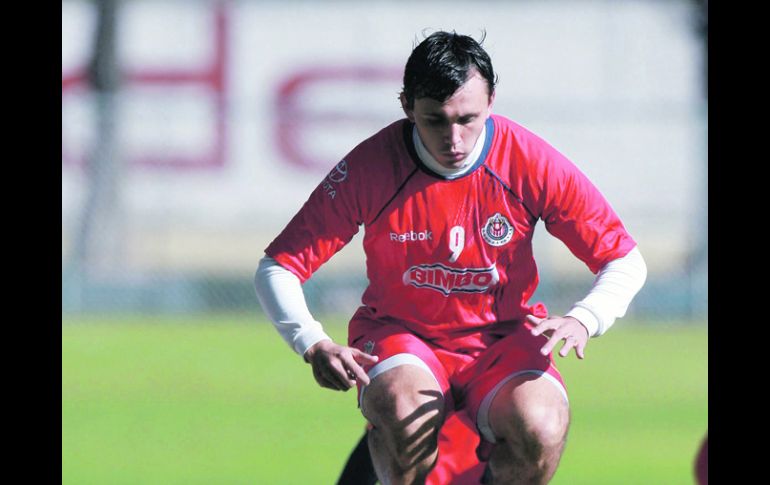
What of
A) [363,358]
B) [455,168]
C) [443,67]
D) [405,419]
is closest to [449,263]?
[455,168]

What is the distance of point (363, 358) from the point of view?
4.89m

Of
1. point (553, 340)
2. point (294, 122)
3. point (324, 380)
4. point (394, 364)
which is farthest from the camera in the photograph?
point (294, 122)

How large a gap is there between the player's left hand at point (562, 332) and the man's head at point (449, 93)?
0.72 meters

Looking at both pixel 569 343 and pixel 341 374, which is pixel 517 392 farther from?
pixel 341 374

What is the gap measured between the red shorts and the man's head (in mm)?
736

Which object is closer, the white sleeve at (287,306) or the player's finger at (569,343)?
the player's finger at (569,343)

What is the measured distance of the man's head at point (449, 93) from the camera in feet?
16.1

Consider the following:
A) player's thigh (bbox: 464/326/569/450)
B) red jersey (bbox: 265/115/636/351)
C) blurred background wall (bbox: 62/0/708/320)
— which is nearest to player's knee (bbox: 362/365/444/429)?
player's thigh (bbox: 464/326/569/450)

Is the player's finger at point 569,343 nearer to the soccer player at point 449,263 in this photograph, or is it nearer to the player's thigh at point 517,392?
the soccer player at point 449,263

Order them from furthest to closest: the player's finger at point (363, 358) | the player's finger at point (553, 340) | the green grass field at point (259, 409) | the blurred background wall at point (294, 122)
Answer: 1. the blurred background wall at point (294, 122)
2. the green grass field at point (259, 409)
3. the player's finger at point (363, 358)
4. the player's finger at point (553, 340)

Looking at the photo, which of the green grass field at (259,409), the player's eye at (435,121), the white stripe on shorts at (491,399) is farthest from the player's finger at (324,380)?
the green grass field at (259,409)

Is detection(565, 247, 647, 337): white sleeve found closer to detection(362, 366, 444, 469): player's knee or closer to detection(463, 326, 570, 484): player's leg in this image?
detection(463, 326, 570, 484): player's leg

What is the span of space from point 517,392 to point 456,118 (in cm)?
105

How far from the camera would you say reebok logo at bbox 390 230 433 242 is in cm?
521
